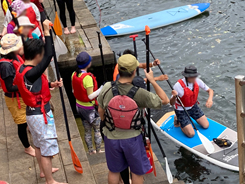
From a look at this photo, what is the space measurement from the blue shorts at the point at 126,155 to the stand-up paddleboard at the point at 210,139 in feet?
8.11

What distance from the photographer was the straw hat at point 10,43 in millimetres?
3537

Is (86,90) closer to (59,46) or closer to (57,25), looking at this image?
(59,46)

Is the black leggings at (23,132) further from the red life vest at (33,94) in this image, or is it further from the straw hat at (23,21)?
the straw hat at (23,21)

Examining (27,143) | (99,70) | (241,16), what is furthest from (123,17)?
(27,143)

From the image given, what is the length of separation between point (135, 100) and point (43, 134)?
1098 millimetres

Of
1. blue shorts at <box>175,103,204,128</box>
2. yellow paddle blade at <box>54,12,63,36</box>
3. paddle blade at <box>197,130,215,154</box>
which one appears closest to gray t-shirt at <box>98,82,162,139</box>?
paddle blade at <box>197,130,215,154</box>

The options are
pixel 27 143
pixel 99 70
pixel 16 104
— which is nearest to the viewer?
pixel 16 104

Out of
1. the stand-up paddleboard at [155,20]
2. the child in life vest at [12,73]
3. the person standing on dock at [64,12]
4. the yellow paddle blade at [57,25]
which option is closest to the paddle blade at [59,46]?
the yellow paddle blade at [57,25]

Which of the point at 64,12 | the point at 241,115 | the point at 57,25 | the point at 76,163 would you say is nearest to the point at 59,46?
the point at 57,25

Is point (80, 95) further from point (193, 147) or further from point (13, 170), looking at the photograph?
point (193, 147)

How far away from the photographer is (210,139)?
5805 mm

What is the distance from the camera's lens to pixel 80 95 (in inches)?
181

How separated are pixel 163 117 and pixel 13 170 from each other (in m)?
3.35

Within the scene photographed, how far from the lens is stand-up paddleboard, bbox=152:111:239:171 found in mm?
5371
